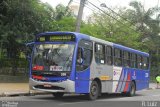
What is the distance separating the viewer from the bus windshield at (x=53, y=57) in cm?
1864

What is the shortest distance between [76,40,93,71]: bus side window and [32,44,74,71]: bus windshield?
1.48ft

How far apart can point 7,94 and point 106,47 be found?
574 centimetres

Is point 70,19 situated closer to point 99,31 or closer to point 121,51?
point 99,31

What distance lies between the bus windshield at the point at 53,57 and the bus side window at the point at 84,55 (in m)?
0.45

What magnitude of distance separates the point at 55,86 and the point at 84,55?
210 centimetres

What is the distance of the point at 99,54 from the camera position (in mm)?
21062

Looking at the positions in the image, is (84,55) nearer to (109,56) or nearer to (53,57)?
(53,57)

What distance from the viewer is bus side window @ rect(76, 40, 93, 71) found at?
18922mm

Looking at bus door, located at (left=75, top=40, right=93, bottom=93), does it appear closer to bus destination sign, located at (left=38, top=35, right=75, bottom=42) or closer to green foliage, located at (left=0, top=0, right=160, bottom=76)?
bus destination sign, located at (left=38, top=35, right=75, bottom=42)

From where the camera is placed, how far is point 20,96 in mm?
21141

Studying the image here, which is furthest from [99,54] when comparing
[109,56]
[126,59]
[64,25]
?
[64,25]

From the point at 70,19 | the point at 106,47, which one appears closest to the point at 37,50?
the point at 106,47

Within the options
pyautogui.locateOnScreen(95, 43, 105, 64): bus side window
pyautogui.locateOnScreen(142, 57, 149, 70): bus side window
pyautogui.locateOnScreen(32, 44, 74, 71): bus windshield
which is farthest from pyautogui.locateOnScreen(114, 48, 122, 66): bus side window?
pyautogui.locateOnScreen(32, 44, 74, 71): bus windshield

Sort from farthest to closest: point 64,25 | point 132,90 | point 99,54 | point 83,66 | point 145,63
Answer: point 64,25 < point 145,63 < point 132,90 < point 99,54 < point 83,66
